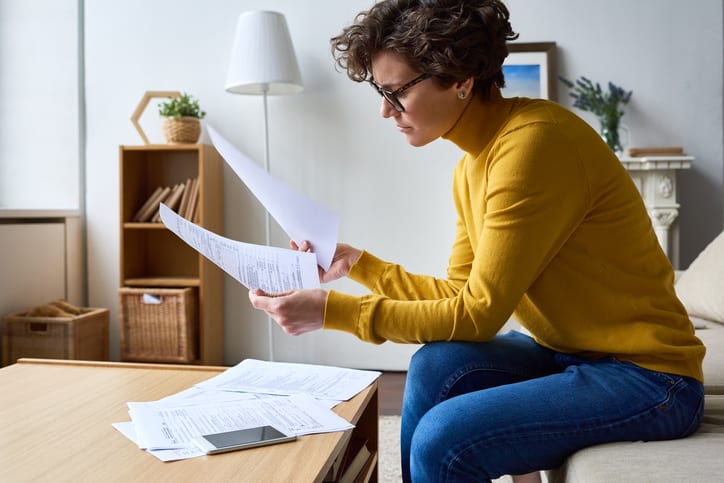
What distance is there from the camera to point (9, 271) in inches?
120

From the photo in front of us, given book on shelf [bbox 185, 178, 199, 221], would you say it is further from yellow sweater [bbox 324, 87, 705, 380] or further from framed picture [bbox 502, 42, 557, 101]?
yellow sweater [bbox 324, 87, 705, 380]

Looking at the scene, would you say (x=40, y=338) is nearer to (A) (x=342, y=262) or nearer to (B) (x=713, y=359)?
(A) (x=342, y=262)

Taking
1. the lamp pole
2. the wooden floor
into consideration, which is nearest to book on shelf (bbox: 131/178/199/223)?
the lamp pole

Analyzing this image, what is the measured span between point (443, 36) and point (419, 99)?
0.12 meters

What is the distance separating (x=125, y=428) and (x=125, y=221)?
233 cm

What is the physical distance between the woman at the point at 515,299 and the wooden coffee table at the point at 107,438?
177 mm

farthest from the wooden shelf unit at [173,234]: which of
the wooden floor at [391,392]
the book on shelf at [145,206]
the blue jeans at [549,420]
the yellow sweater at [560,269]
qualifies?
the blue jeans at [549,420]

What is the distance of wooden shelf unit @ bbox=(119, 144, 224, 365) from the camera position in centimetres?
321

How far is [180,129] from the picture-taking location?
318cm

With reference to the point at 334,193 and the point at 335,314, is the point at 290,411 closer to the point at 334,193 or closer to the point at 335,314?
the point at 335,314

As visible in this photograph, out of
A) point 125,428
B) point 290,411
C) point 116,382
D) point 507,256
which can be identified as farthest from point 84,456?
point 507,256

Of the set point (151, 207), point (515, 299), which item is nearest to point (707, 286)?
point (515, 299)

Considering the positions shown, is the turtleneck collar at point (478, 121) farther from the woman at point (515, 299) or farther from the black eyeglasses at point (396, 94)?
the black eyeglasses at point (396, 94)

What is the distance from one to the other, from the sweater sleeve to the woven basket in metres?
2.25
